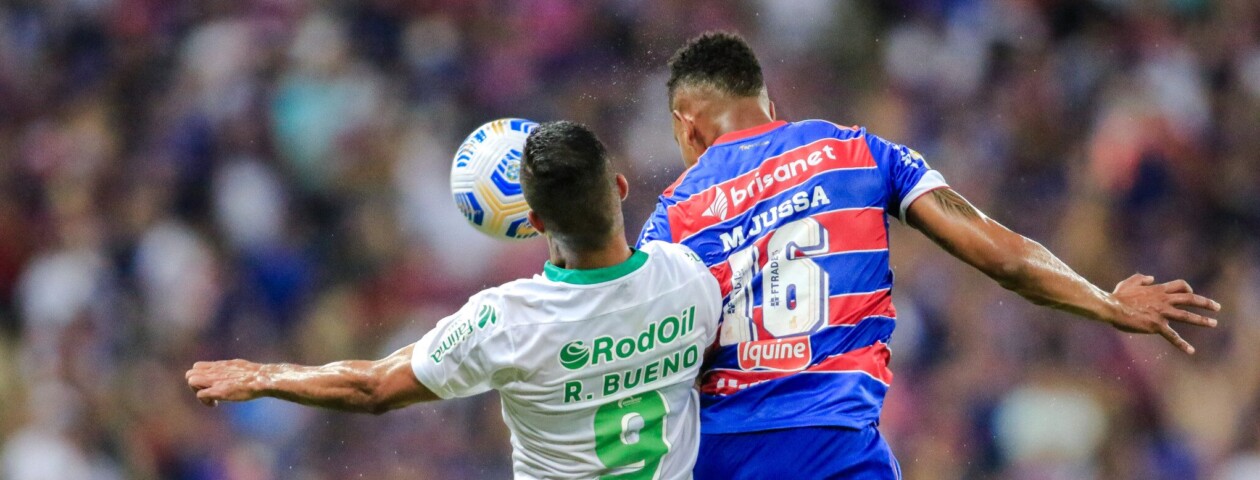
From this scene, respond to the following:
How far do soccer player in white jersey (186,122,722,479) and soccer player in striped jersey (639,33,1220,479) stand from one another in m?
0.18

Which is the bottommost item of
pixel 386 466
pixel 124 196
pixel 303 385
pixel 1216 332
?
pixel 386 466

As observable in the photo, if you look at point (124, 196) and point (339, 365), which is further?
point (124, 196)

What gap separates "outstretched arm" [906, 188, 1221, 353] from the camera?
3344 millimetres

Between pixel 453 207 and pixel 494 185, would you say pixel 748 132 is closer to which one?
pixel 494 185

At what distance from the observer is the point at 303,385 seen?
10.4ft

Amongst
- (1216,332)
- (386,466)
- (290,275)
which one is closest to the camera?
(1216,332)

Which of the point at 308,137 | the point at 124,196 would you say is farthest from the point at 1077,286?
the point at 124,196

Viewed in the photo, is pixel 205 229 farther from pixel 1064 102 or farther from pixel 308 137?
pixel 1064 102

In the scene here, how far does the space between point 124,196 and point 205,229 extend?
0.62 m

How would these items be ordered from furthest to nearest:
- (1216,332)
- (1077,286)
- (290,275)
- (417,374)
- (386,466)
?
(290,275)
(386,466)
(1216,332)
(1077,286)
(417,374)

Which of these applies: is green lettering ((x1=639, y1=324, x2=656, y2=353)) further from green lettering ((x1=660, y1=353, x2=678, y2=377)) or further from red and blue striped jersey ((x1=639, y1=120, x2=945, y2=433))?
red and blue striped jersey ((x1=639, y1=120, x2=945, y2=433))

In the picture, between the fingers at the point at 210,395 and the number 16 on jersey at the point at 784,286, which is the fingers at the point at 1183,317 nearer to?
the number 16 on jersey at the point at 784,286

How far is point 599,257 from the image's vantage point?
10.2ft

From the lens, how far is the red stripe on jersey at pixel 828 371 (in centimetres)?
333
